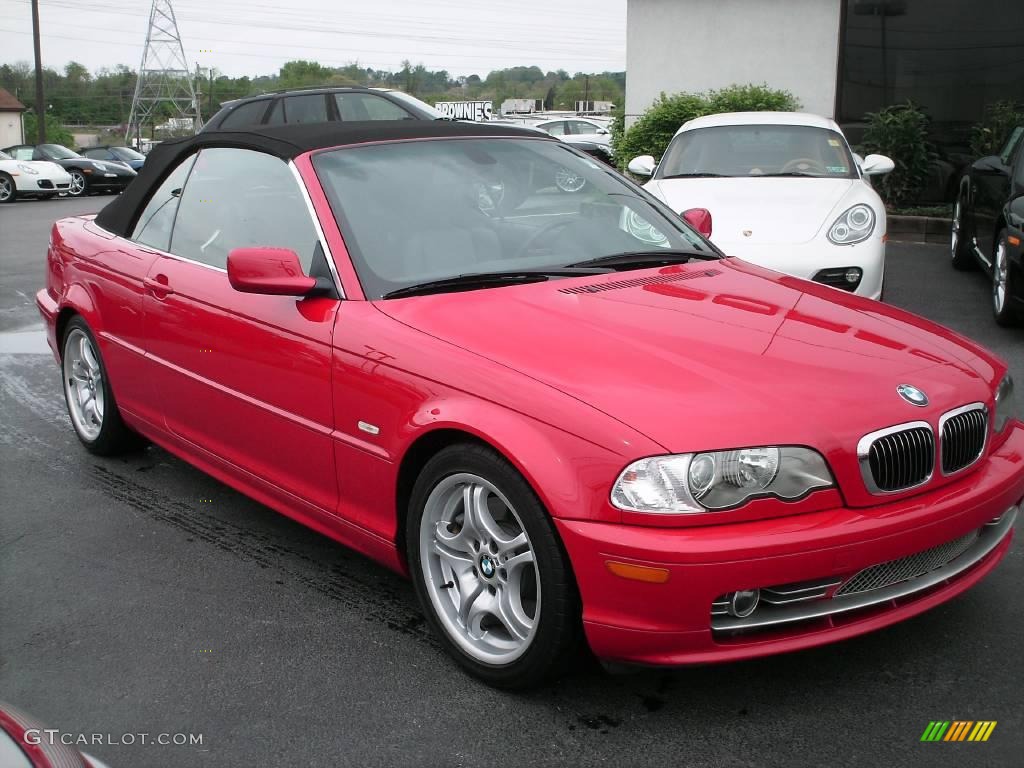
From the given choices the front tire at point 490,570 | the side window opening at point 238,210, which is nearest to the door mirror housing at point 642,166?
the side window opening at point 238,210

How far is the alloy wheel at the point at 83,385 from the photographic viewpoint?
493 cm

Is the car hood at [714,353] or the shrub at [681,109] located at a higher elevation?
the shrub at [681,109]

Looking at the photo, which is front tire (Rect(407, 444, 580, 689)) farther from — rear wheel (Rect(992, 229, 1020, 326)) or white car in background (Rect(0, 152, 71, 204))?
white car in background (Rect(0, 152, 71, 204))

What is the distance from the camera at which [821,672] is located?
2973mm

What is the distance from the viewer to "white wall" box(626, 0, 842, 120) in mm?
15062

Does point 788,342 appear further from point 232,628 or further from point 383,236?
point 232,628

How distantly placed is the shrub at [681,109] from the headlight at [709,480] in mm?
12120

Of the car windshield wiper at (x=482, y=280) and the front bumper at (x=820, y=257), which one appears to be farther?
the front bumper at (x=820, y=257)

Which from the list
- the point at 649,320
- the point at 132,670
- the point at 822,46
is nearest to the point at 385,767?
the point at 132,670

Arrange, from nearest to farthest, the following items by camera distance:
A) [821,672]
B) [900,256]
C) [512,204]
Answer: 1. [821,672]
2. [512,204]
3. [900,256]

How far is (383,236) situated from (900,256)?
28.3ft

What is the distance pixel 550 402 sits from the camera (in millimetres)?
2664

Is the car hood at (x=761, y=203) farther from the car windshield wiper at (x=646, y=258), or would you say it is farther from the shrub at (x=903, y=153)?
the shrub at (x=903, y=153)

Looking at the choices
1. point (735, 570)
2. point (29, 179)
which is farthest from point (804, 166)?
point (29, 179)
